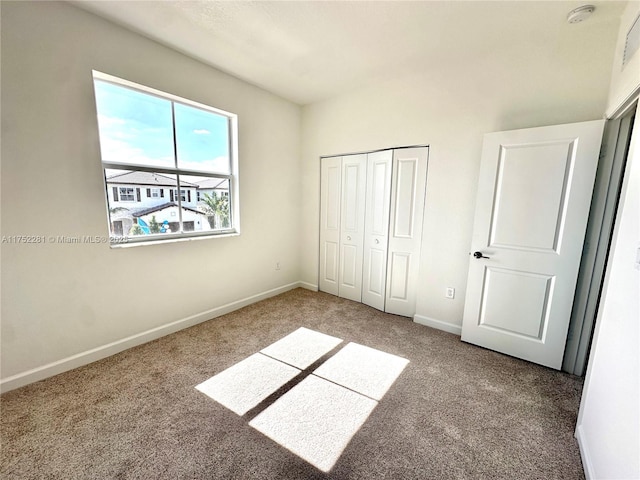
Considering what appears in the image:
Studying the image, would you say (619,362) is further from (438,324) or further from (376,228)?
(376,228)

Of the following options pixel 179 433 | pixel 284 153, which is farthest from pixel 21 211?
pixel 284 153

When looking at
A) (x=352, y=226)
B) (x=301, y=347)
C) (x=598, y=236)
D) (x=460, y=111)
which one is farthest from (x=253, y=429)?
(x=460, y=111)

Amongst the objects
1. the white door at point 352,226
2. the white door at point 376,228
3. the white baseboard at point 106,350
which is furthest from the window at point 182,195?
the white door at point 376,228

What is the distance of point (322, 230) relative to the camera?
12.7 feet

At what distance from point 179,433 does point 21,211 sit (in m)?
1.86

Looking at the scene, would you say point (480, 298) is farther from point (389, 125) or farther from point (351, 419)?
point (389, 125)

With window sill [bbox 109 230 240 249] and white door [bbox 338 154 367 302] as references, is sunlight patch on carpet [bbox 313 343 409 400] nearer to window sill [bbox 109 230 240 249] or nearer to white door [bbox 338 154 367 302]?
white door [bbox 338 154 367 302]

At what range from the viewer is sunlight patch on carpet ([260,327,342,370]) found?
2.29 m

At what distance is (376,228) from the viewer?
10.8 feet

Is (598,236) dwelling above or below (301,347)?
above

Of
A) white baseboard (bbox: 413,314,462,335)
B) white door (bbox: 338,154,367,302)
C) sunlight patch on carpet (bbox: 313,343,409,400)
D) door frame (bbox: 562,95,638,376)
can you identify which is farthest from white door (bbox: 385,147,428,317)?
door frame (bbox: 562,95,638,376)

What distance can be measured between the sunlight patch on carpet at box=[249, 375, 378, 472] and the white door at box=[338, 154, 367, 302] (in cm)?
176

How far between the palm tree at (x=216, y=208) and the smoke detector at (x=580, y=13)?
11.2ft

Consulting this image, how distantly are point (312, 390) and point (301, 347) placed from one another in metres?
0.58
